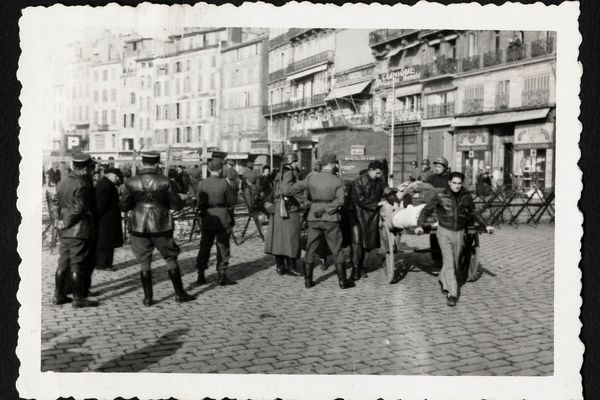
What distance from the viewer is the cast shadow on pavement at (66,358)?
18.5 ft

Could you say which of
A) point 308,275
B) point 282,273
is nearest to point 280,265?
point 282,273

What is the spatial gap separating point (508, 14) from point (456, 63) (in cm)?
2185

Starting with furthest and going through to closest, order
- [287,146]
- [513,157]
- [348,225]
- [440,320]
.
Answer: [287,146], [513,157], [348,225], [440,320]

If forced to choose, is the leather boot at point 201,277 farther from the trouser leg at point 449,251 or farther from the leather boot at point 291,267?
the trouser leg at point 449,251

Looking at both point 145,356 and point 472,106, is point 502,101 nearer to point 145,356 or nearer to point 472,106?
point 472,106

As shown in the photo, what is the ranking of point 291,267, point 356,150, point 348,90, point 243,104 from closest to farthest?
point 291,267 < point 356,150 < point 348,90 < point 243,104

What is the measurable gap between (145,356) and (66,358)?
0.71m

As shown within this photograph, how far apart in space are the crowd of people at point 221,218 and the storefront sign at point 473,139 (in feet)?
56.9

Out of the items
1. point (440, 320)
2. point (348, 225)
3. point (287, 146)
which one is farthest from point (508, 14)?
point (287, 146)

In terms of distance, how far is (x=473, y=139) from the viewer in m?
28.1

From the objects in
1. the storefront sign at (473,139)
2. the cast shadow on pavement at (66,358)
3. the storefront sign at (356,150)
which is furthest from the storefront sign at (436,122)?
the cast shadow on pavement at (66,358)

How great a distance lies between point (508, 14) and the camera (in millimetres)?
6023

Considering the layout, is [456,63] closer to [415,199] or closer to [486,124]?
[486,124]

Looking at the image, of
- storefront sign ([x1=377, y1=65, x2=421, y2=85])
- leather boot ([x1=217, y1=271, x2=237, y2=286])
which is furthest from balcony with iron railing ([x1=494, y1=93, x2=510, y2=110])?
leather boot ([x1=217, y1=271, x2=237, y2=286])
